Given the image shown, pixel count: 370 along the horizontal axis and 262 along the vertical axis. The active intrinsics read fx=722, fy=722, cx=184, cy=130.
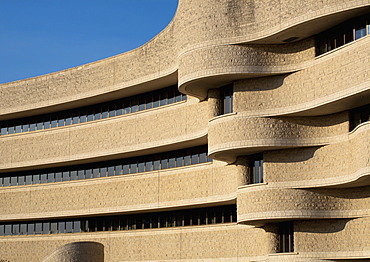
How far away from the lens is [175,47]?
132 feet

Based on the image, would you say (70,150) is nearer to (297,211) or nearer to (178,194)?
(178,194)

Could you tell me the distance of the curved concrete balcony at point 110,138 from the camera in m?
41.6

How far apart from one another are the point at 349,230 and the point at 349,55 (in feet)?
26.7

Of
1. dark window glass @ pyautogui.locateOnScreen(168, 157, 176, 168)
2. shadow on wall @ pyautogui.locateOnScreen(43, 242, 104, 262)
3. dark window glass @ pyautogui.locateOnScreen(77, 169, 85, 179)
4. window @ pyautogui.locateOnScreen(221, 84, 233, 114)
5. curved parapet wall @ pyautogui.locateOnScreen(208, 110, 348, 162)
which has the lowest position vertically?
shadow on wall @ pyautogui.locateOnScreen(43, 242, 104, 262)

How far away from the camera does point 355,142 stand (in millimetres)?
31875

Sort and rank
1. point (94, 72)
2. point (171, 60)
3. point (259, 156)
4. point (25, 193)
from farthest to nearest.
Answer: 1. point (25, 193)
2. point (94, 72)
3. point (171, 60)
4. point (259, 156)

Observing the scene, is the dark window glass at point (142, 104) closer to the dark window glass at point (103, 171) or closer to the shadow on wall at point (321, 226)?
the dark window glass at point (103, 171)

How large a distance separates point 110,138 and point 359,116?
60.6 ft

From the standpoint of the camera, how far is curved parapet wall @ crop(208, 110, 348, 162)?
3400 centimetres

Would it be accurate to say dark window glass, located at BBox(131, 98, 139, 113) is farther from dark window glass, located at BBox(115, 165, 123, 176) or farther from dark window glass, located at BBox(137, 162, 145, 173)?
dark window glass, located at BBox(115, 165, 123, 176)

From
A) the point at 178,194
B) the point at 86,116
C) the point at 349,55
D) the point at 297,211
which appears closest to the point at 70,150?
the point at 86,116

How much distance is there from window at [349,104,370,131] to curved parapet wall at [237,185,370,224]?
3013 mm

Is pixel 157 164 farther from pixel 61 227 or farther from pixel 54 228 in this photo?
pixel 54 228

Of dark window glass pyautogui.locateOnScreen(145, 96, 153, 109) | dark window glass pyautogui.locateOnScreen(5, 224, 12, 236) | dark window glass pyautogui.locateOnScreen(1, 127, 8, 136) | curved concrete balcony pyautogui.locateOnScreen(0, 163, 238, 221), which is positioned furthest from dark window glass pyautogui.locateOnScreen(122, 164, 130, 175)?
dark window glass pyautogui.locateOnScreen(1, 127, 8, 136)
